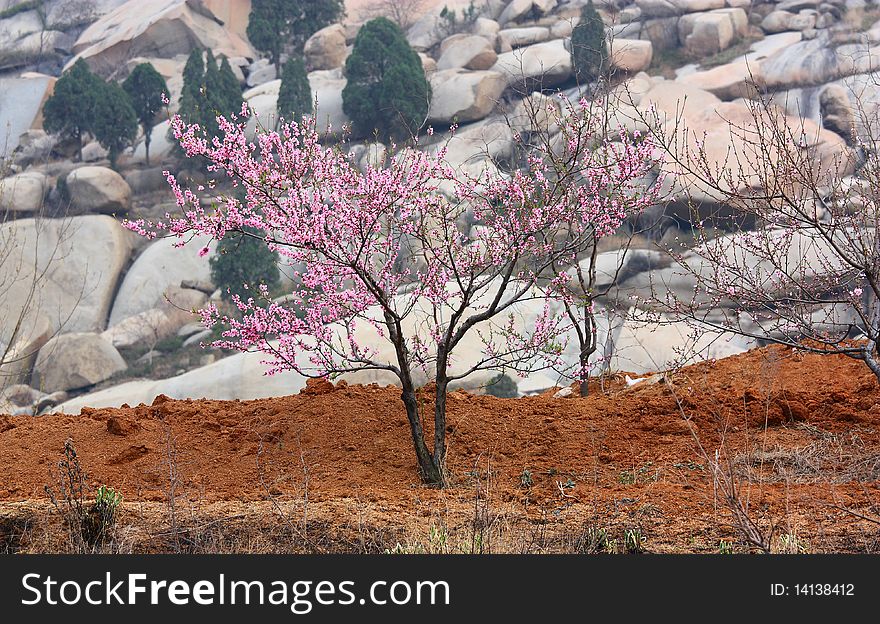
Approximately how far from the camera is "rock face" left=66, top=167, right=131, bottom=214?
34.6m

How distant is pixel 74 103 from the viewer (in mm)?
37531

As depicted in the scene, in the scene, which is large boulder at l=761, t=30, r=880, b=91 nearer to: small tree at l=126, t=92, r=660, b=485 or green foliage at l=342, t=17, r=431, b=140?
green foliage at l=342, t=17, r=431, b=140

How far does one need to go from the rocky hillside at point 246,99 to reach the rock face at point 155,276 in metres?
0.05

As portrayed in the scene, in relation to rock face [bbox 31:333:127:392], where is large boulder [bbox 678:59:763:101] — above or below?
above

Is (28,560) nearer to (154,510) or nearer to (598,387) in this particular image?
(154,510)

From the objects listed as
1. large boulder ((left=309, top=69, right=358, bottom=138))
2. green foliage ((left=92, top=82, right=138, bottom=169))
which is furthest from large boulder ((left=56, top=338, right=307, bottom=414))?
green foliage ((left=92, top=82, right=138, bottom=169))

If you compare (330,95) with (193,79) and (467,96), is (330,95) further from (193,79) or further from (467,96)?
(467,96)

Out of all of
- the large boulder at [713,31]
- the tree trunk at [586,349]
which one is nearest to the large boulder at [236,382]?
the tree trunk at [586,349]

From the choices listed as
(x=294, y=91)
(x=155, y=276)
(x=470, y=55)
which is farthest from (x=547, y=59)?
(x=155, y=276)

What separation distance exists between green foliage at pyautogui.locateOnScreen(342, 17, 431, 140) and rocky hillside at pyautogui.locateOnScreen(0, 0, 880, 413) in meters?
→ 1.18

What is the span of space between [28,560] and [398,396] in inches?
158

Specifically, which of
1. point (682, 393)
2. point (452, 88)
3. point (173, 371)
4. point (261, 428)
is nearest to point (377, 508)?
point (261, 428)

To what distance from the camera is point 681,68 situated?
133 ft

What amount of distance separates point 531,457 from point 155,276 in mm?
26554
